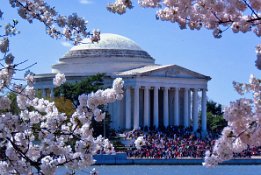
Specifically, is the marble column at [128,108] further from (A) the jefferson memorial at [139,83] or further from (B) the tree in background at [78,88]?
(B) the tree in background at [78,88]

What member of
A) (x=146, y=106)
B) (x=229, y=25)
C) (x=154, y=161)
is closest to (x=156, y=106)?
(x=146, y=106)

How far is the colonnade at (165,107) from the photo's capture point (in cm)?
10769

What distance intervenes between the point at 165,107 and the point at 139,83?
236 inches

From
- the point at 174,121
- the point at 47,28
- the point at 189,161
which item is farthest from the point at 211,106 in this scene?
the point at 47,28

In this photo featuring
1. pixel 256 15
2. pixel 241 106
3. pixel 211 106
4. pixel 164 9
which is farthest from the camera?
pixel 211 106

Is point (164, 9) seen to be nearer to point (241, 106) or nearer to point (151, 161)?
point (241, 106)

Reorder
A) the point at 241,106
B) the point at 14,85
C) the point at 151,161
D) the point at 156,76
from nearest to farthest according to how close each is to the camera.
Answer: the point at 241,106, the point at 14,85, the point at 151,161, the point at 156,76

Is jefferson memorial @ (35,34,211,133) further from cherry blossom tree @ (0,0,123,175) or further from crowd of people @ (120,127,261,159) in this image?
cherry blossom tree @ (0,0,123,175)

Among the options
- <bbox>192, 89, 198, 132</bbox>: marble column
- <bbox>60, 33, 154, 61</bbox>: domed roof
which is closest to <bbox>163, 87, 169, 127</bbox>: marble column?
<bbox>192, 89, 198, 132</bbox>: marble column

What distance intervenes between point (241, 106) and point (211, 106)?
147 metres

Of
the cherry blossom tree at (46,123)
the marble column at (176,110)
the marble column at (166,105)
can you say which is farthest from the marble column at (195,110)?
the cherry blossom tree at (46,123)

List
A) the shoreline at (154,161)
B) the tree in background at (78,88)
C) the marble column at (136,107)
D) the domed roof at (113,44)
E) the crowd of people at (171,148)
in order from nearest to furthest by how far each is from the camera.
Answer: the shoreline at (154,161)
the crowd of people at (171,148)
the tree in background at (78,88)
the marble column at (136,107)
the domed roof at (113,44)

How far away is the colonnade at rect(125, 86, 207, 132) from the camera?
353 ft

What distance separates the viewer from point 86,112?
458 inches
